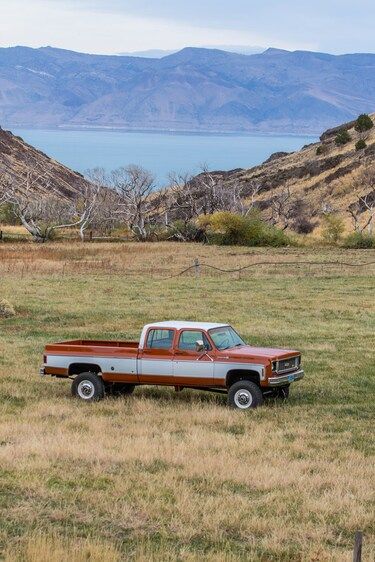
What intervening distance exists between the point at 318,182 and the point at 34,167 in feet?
157

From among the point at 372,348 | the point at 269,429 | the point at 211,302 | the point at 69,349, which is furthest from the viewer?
the point at 211,302

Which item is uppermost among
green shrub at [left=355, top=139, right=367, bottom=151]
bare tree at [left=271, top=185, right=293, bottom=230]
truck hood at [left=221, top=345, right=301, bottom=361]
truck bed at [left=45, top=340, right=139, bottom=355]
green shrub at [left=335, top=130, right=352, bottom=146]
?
green shrub at [left=335, top=130, right=352, bottom=146]

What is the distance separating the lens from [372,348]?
29.3 meters

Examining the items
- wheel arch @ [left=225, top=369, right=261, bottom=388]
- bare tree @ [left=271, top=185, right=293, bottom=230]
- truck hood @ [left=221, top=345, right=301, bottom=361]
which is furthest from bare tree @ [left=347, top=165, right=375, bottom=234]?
wheel arch @ [left=225, top=369, right=261, bottom=388]

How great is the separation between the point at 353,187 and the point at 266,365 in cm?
9114

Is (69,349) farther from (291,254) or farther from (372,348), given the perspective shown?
(291,254)

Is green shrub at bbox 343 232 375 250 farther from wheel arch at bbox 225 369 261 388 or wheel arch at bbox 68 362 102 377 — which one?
wheel arch at bbox 225 369 261 388

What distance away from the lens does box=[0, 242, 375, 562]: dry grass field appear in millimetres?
11516

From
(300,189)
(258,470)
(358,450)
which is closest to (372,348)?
(358,450)

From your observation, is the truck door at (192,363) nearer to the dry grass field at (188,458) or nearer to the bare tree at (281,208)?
the dry grass field at (188,458)

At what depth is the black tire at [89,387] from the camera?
21473mm

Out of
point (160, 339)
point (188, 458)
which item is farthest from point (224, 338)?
point (188, 458)

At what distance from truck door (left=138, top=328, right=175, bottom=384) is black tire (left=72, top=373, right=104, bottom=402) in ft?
3.31

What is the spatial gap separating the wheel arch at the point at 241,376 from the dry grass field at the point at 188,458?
0.70m
